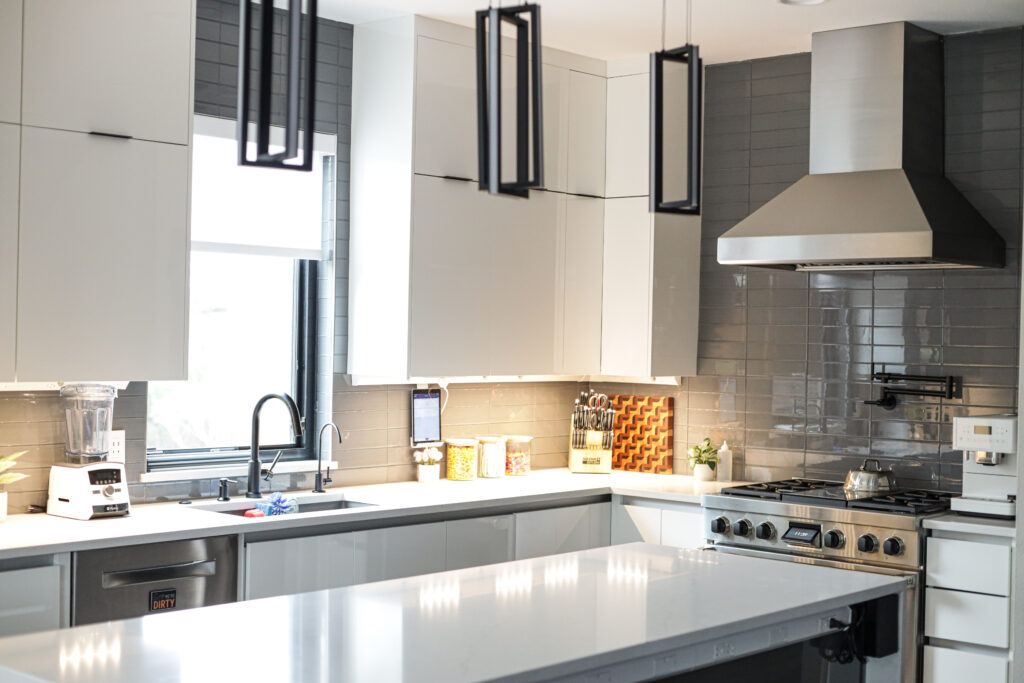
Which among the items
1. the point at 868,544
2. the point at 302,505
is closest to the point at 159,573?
the point at 302,505

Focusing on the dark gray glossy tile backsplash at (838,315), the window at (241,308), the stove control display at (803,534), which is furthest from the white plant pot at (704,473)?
the window at (241,308)

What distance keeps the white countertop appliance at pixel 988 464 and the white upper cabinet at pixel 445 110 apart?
7.37 ft

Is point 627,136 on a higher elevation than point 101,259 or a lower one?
higher

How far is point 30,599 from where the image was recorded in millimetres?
3332

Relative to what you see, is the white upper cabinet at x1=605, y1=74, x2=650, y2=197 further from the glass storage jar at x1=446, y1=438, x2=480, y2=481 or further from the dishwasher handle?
the dishwasher handle

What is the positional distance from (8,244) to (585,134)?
280 centimetres

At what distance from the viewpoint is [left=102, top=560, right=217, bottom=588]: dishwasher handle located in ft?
11.6

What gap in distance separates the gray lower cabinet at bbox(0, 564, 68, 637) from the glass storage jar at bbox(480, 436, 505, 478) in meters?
2.26

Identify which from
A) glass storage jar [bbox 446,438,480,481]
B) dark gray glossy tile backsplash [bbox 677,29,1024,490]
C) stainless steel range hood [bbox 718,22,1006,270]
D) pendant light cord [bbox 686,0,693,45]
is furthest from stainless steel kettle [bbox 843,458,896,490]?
pendant light cord [bbox 686,0,693,45]

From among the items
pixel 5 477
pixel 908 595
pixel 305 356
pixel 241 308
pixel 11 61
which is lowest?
pixel 908 595

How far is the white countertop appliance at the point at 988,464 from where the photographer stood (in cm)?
435

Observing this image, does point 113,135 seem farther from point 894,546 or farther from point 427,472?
point 894,546

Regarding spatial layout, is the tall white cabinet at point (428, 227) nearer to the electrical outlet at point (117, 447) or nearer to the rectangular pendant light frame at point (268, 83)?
the electrical outlet at point (117, 447)

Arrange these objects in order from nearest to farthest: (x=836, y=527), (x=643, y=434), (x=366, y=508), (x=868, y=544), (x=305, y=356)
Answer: (x=366, y=508) → (x=868, y=544) → (x=836, y=527) → (x=305, y=356) → (x=643, y=434)
